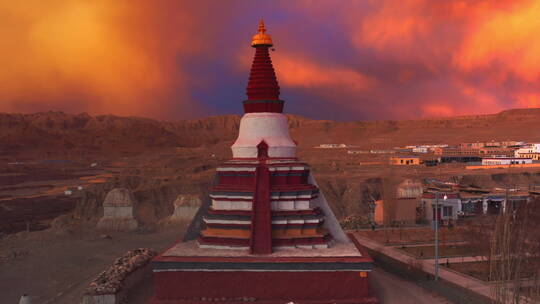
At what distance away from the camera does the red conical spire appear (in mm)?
20766

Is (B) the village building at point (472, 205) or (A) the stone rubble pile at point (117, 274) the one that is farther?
(B) the village building at point (472, 205)

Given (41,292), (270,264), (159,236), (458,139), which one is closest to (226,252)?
(270,264)

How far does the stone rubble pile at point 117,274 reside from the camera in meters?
19.3

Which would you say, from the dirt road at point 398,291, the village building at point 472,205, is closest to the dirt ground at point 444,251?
the dirt road at point 398,291

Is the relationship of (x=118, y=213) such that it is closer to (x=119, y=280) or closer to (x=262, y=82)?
(x=119, y=280)

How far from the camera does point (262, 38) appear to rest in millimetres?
21047

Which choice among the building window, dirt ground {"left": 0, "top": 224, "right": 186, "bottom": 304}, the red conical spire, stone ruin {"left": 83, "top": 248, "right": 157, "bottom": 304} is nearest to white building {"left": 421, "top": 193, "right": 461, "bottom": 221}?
the building window

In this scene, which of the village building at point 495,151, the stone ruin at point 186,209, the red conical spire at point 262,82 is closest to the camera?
the red conical spire at point 262,82

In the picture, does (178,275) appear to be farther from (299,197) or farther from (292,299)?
(299,197)

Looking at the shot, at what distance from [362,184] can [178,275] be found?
5575cm

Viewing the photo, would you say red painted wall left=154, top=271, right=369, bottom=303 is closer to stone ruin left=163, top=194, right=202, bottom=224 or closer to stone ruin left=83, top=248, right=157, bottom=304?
stone ruin left=83, top=248, right=157, bottom=304

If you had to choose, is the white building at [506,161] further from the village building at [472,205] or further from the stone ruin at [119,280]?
the stone ruin at [119,280]

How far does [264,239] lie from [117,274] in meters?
7.45

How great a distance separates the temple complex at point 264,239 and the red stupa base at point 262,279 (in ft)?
0.12
